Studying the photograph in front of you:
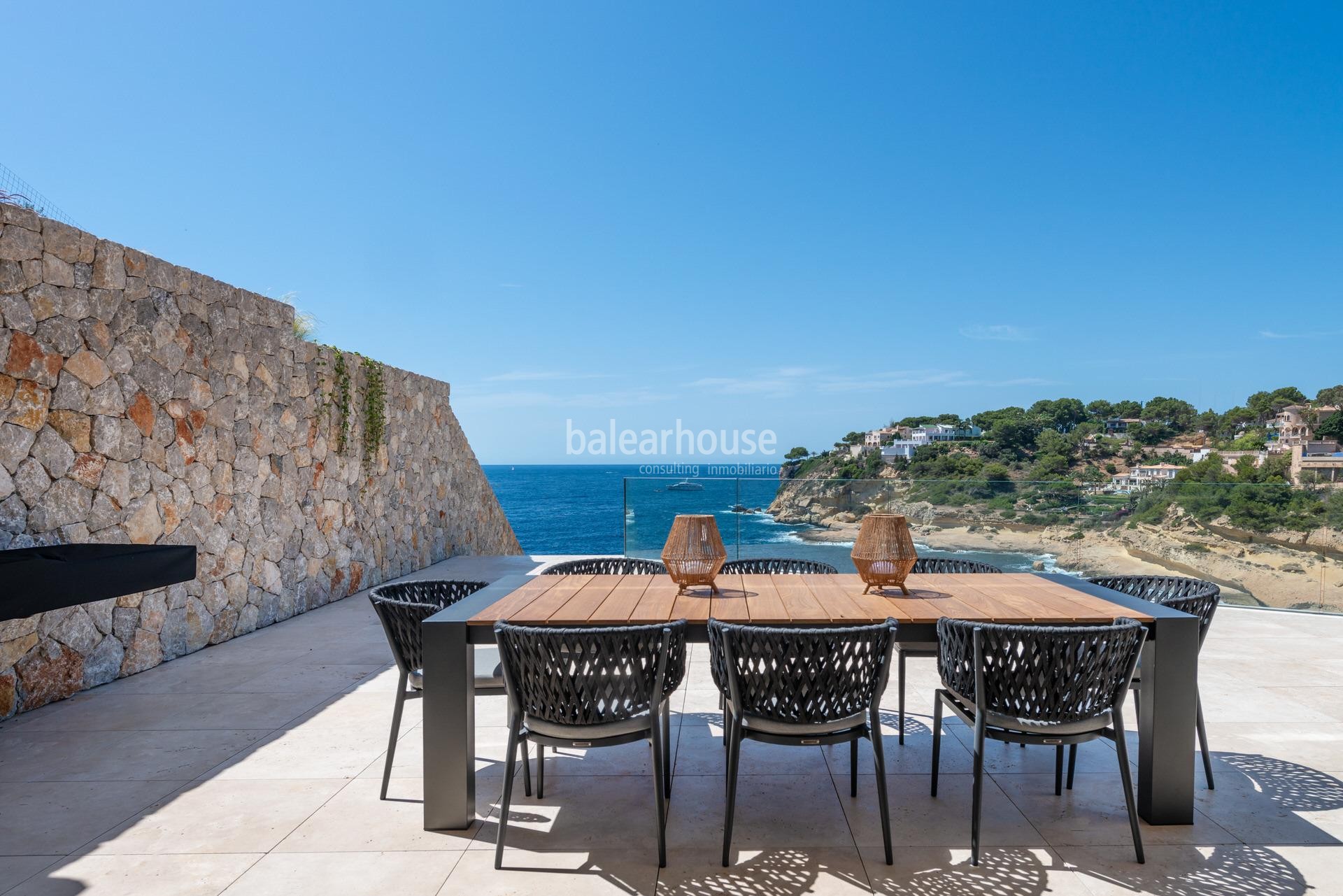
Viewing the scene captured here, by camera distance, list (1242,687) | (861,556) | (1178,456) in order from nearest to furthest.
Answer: (861,556)
(1242,687)
(1178,456)

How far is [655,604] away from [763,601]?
40 centimetres

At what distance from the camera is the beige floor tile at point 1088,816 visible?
2.06 metres

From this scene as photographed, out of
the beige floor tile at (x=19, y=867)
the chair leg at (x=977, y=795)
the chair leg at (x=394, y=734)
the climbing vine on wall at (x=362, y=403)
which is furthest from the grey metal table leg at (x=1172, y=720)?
the climbing vine on wall at (x=362, y=403)

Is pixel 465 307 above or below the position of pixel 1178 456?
above

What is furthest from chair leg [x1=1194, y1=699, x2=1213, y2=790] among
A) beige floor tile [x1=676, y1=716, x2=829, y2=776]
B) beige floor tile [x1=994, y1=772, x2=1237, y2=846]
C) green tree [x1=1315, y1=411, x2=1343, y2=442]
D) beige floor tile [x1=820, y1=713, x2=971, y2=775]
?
green tree [x1=1315, y1=411, x2=1343, y2=442]

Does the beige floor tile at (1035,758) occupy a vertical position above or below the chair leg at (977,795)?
below

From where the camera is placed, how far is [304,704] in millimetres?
3389

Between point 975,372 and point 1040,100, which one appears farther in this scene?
point 975,372

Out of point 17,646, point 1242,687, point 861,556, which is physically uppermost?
point 861,556

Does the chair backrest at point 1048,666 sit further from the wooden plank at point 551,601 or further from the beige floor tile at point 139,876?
the beige floor tile at point 139,876

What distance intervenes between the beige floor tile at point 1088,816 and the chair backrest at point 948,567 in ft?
3.35

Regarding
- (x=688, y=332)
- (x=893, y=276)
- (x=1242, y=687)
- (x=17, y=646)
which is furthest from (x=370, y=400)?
(x=688, y=332)

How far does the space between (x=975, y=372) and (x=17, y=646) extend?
45031mm

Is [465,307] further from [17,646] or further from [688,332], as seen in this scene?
[17,646]
